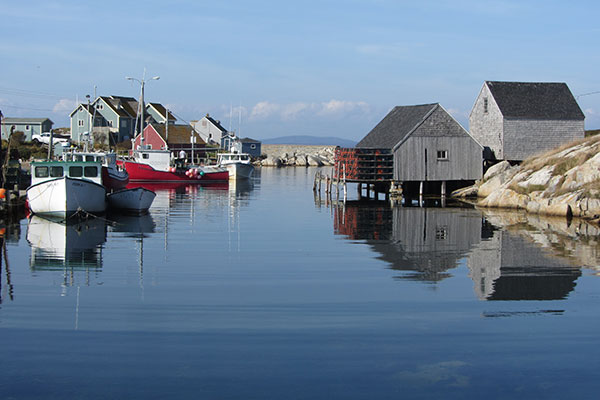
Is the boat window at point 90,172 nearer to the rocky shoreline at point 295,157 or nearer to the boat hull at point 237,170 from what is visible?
the boat hull at point 237,170

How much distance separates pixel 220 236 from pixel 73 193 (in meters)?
8.90

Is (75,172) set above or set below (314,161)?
below

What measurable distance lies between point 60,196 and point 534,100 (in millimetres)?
34657

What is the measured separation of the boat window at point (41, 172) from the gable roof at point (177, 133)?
58002 millimetres

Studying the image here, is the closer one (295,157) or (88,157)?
(88,157)

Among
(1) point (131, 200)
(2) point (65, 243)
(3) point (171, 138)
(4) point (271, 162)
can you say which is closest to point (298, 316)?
(2) point (65, 243)

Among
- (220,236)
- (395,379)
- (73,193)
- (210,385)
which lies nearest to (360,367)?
(395,379)

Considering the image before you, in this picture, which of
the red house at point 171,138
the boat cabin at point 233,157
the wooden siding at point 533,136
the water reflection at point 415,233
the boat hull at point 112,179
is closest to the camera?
the water reflection at point 415,233

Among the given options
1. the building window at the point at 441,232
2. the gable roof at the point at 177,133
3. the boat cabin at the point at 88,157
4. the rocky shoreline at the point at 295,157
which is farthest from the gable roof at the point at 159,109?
the building window at the point at 441,232

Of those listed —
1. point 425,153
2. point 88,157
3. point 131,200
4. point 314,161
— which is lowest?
point 131,200

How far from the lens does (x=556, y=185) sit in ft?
124

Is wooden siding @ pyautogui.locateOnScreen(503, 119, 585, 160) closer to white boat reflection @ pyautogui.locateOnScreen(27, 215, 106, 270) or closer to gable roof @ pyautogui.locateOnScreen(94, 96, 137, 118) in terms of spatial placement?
white boat reflection @ pyautogui.locateOnScreen(27, 215, 106, 270)

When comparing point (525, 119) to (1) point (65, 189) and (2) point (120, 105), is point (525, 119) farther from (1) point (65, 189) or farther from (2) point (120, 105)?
(2) point (120, 105)

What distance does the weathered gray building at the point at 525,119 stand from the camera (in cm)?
4916
